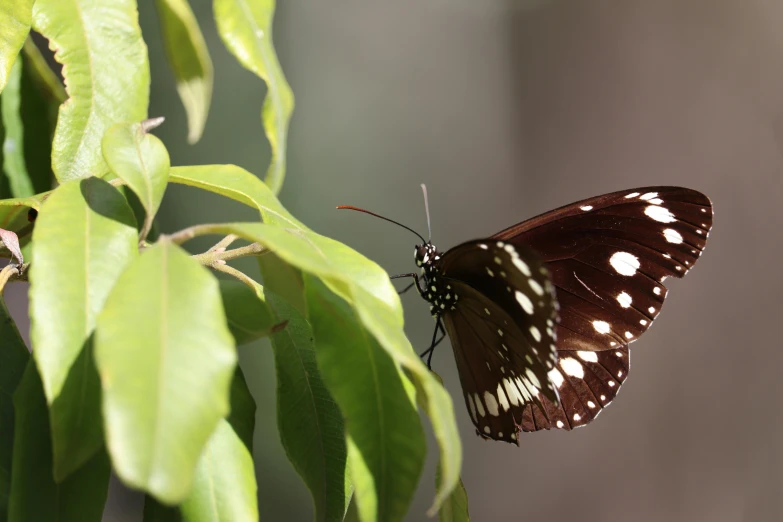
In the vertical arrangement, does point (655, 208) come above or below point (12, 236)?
above

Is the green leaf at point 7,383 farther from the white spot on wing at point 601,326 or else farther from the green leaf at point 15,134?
the white spot on wing at point 601,326

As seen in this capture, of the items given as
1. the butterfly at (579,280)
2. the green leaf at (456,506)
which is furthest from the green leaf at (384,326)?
the butterfly at (579,280)

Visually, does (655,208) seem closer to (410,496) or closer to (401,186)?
(410,496)

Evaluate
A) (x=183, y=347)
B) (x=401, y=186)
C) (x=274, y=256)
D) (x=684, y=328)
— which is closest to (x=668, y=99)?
(x=684, y=328)

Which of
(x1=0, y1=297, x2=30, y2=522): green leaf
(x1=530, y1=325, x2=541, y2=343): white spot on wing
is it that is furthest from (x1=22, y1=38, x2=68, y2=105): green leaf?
(x1=530, y1=325, x2=541, y2=343): white spot on wing

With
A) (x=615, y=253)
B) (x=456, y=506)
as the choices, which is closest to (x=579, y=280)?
(x=615, y=253)
